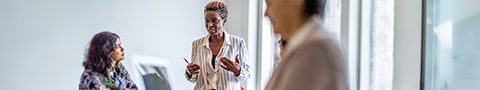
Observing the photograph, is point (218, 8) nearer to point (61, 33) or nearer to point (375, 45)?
point (61, 33)

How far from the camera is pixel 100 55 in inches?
81.9

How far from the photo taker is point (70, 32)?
290cm

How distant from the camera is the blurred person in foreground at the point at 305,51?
1360mm

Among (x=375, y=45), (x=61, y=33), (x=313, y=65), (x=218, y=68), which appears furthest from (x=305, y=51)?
(x=375, y=45)

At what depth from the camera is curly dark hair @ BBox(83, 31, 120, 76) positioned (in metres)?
2.08

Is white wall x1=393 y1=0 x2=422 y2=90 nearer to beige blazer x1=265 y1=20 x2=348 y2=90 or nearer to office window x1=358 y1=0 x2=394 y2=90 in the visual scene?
office window x1=358 y1=0 x2=394 y2=90

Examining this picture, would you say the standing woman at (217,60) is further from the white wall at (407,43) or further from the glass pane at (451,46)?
the glass pane at (451,46)

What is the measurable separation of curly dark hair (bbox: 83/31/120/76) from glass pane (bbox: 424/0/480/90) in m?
1.58

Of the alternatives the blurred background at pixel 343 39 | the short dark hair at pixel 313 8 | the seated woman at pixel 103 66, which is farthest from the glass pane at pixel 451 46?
the seated woman at pixel 103 66

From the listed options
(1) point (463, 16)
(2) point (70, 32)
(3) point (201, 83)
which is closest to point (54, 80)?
(2) point (70, 32)

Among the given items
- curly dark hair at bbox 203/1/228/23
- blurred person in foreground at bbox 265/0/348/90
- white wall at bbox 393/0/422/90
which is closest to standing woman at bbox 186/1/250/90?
curly dark hair at bbox 203/1/228/23

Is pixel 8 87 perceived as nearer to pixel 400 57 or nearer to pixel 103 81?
pixel 103 81

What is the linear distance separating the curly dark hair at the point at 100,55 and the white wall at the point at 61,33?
0.68 meters

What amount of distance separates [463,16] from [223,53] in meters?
1.14
